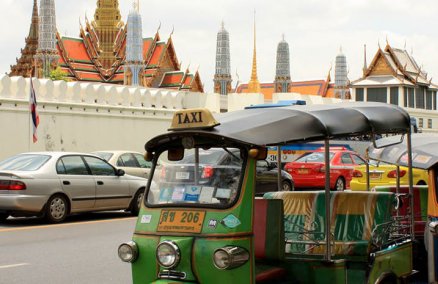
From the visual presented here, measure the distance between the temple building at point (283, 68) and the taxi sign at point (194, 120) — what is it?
51.3 metres

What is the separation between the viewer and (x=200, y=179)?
5.64 meters

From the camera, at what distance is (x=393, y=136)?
787cm

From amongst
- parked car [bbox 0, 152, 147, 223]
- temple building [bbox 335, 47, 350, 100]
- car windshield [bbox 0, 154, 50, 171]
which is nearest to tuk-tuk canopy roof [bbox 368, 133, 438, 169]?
parked car [bbox 0, 152, 147, 223]

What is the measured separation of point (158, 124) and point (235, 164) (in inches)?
1121

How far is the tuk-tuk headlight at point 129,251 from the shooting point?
5551 mm

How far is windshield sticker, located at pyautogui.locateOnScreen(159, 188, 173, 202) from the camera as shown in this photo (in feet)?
18.6

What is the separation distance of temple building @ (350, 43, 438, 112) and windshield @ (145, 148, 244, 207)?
5096 cm

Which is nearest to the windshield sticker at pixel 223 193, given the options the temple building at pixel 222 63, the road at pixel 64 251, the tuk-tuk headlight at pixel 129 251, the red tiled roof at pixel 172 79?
the tuk-tuk headlight at pixel 129 251

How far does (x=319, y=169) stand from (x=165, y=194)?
15.2 metres

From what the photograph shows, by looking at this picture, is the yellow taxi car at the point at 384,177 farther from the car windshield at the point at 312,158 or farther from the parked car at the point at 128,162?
the parked car at the point at 128,162

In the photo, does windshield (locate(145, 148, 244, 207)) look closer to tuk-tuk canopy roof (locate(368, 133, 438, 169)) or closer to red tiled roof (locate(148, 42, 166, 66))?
tuk-tuk canopy roof (locate(368, 133, 438, 169))

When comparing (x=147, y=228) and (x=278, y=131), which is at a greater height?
(x=278, y=131)

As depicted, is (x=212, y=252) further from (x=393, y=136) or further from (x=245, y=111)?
(x=393, y=136)

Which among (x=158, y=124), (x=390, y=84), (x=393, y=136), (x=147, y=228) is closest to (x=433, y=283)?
(x=393, y=136)
